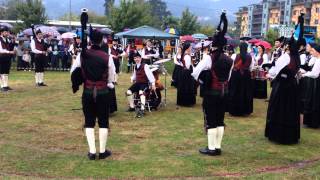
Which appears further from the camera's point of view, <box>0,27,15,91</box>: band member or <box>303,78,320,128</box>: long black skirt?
<box>0,27,15,91</box>: band member

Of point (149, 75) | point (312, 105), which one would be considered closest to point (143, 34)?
point (149, 75)

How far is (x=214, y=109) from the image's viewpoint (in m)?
7.27

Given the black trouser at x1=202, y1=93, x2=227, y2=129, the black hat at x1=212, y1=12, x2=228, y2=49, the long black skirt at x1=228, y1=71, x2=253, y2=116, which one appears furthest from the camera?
the long black skirt at x1=228, y1=71, x2=253, y2=116

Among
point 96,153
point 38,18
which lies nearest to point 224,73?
point 96,153

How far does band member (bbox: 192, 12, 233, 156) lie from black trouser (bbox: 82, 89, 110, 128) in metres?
1.50

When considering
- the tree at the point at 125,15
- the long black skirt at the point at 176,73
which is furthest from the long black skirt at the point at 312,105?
the tree at the point at 125,15

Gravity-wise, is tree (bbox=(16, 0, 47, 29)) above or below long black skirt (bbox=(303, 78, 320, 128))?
above

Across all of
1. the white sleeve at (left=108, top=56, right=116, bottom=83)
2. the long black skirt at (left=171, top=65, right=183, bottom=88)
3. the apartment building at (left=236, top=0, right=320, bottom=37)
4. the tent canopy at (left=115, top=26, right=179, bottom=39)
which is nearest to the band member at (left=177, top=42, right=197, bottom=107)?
the long black skirt at (left=171, top=65, right=183, bottom=88)

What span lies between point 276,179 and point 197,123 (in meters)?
3.88

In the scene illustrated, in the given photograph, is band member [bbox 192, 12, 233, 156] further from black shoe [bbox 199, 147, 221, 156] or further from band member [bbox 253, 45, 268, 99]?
band member [bbox 253, 45, 268, 99]

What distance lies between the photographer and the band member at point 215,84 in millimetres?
7137

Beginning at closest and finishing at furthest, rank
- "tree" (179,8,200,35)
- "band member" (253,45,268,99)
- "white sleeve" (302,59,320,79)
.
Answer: "white sleeve" (302,59,320,79) → "band member" (253,45,268,99) → "tree" (179,8,200,35)

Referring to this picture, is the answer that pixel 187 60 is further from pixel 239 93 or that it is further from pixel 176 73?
pixel 176 73

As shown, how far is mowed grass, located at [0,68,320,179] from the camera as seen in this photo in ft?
20.8
